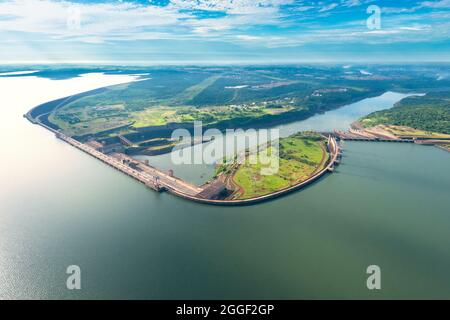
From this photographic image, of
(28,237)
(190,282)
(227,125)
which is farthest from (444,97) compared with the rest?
(28,237)

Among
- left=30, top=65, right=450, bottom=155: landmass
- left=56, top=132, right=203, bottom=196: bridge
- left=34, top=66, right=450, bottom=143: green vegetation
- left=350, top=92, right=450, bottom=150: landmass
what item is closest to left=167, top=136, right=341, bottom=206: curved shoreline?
left=56, top=132, right=203, bottom=196: bridge

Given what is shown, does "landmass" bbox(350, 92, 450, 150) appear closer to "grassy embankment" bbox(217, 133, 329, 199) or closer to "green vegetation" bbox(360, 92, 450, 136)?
"green vegetation" bbox(360, 92, 450, 136)

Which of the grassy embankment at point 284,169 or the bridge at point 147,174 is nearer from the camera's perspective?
A: the grassy embankment at point 284,169

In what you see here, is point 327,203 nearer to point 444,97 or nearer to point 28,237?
point 28,237

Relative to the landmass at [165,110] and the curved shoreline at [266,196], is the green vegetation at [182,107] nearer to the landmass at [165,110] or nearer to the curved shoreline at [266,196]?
the landmass at [165,110]

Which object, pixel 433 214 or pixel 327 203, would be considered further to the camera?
pixel 327 203

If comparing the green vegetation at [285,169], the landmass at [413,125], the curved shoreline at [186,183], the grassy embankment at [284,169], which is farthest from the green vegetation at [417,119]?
the grassy embankment at [284,169]

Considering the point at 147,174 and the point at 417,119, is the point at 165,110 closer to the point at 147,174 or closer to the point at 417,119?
the point at 147,174

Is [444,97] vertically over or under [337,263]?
over
